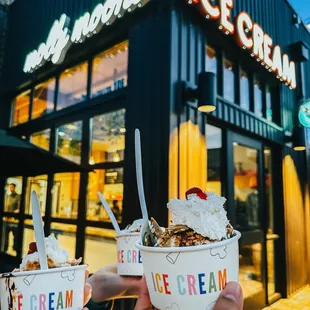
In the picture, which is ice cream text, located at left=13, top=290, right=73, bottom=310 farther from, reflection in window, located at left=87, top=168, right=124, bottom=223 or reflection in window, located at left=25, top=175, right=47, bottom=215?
reflection in window, located at left=25, top=175, right=47, bottom=215

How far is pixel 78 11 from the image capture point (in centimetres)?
505

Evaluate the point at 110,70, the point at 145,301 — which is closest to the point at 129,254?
the point at 145,301

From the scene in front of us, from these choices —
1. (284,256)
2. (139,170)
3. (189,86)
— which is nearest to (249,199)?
(284,256)

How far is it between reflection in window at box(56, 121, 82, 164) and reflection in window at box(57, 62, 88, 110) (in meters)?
0.39

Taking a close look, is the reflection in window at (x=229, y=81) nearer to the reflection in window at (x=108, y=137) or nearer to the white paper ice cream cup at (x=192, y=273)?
the reflection in window at (x=108, y=137)

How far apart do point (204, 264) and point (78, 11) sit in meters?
5.16

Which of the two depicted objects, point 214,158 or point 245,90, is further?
point 245,90

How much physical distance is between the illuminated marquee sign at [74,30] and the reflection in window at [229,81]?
1819 millimetres

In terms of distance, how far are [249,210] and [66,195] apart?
2.98 m

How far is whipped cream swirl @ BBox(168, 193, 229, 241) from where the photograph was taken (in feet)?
3.28

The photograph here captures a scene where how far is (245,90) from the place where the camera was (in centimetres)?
518

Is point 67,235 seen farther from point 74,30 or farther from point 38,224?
point 38,224

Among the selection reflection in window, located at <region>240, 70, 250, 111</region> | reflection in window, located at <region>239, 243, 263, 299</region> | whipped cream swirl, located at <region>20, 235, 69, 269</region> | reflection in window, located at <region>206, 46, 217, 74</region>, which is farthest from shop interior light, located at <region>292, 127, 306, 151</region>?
whipped cream swirl, located at <region>20, 235, 69, 269</region>

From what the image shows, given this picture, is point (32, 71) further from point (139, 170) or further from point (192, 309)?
point (192, 309)
